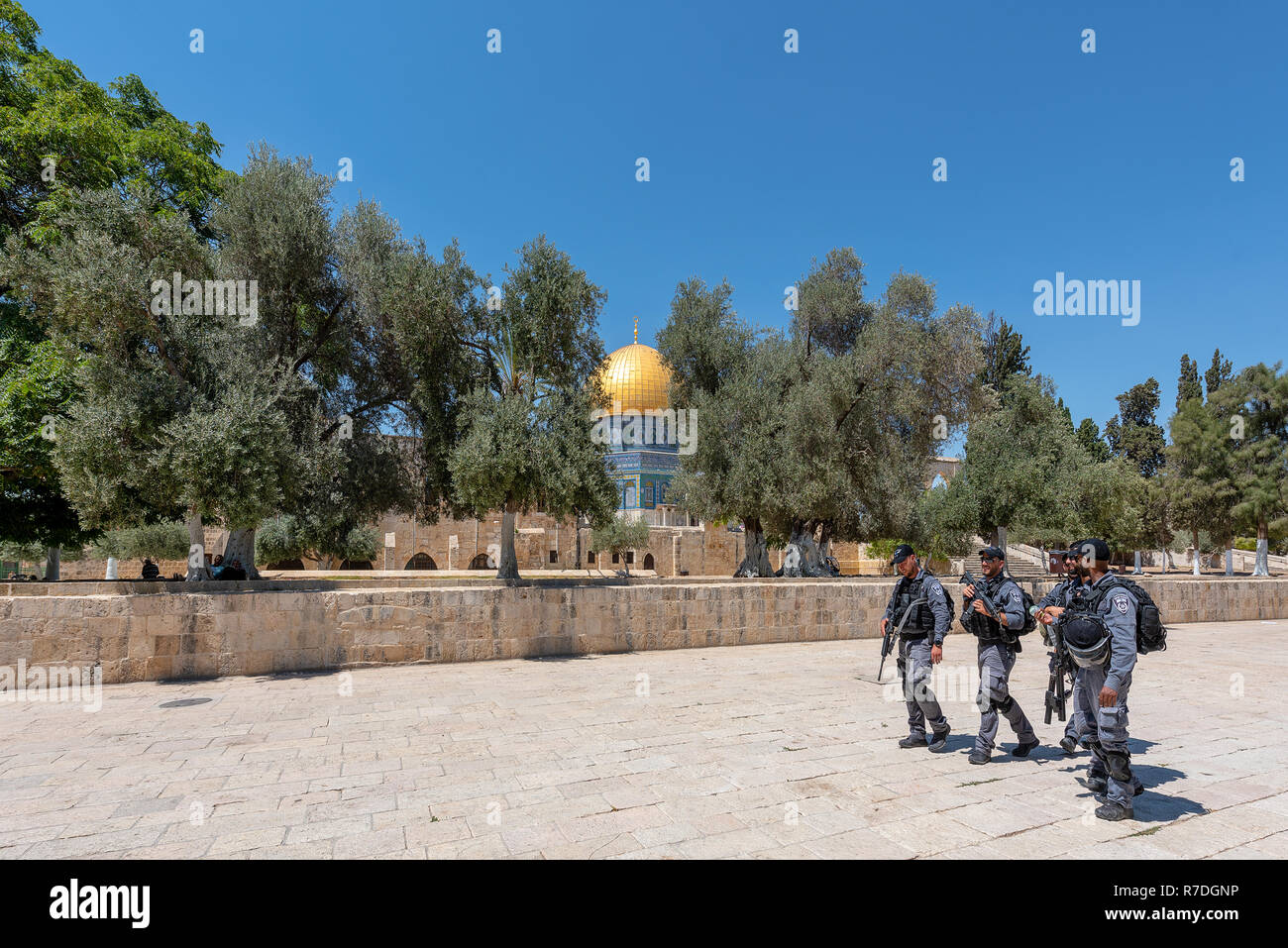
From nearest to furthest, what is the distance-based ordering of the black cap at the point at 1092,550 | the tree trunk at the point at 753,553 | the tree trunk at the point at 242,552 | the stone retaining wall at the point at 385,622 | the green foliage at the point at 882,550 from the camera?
the black cap at the point at 1092,550, the stone retaining wall at the point at 385,622, the tree trunk at the point at 242,552, the tree trunk at the point at 753,553, the green foliage at the point at 882,550

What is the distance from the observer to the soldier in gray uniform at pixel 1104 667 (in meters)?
4.17

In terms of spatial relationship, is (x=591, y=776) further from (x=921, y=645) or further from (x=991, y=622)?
(x=991, y=622)

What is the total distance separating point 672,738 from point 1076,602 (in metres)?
3.46

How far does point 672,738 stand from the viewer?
20.0 ft

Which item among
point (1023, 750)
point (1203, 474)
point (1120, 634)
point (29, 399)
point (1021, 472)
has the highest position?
point (29, 399)

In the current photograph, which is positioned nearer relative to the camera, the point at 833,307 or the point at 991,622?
the point at 991,622

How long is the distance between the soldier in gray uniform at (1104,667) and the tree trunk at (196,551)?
1210cm

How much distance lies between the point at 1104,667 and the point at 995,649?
0.96m

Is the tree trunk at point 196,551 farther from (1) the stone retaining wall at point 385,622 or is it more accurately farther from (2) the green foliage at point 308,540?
(2) the green foliage at point 308,540

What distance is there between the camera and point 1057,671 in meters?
5.79

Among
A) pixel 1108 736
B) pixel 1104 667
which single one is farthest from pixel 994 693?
pixel 1108 736

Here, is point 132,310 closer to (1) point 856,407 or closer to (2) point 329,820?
(2) point 329,820

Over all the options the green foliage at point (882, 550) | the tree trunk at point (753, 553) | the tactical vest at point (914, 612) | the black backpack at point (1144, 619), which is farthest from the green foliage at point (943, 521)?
the black backpack at point (1144, 619)
